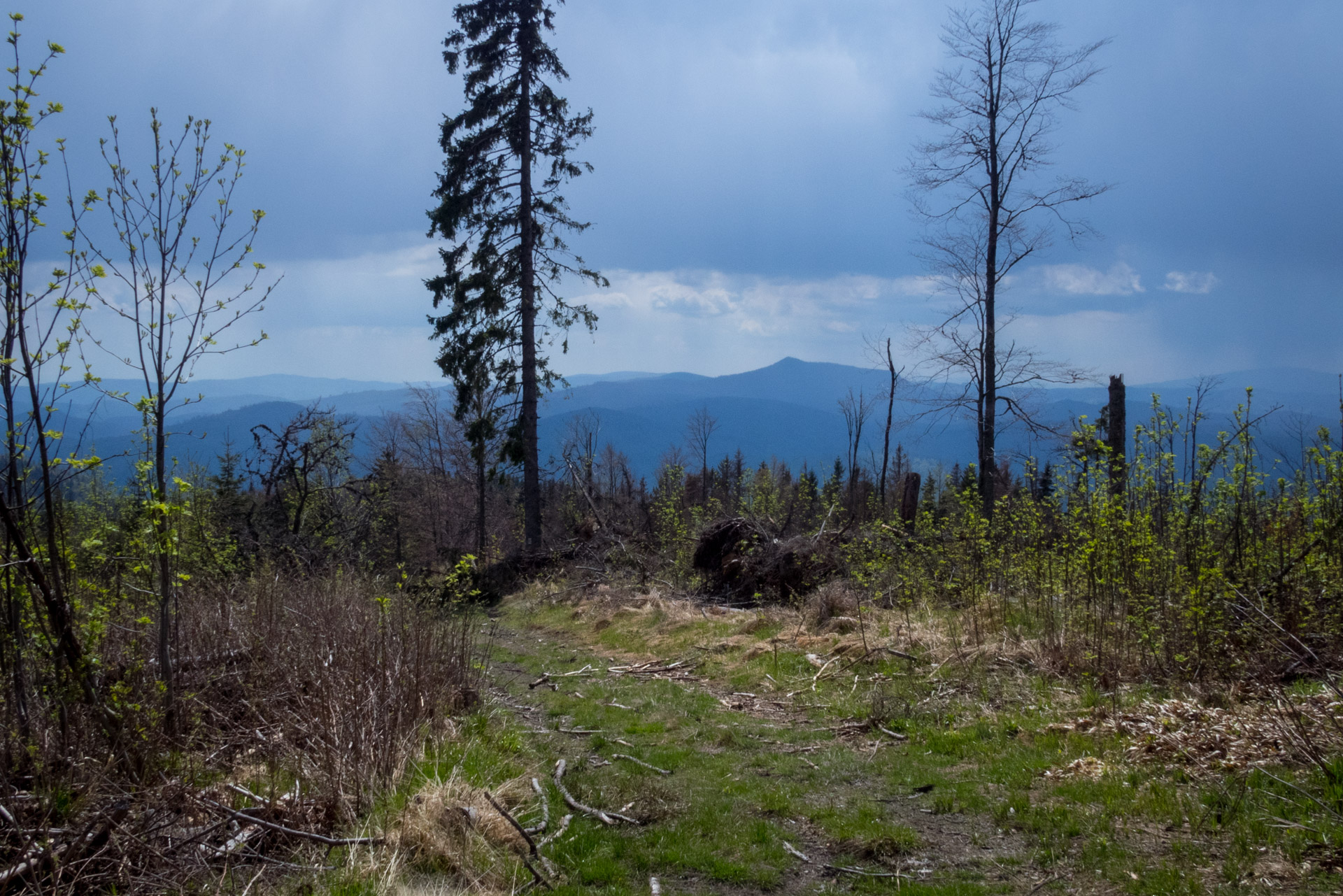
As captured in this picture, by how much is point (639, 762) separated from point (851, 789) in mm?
1943

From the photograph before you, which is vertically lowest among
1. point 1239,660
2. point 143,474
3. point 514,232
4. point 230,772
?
point 230,772

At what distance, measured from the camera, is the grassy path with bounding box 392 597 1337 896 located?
14.1 ft

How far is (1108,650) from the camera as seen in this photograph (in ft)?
24.3

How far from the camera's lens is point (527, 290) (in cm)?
2139

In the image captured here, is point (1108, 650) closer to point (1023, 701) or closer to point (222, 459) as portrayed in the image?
point (1023, 701)

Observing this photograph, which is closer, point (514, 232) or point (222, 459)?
point (222, 459)

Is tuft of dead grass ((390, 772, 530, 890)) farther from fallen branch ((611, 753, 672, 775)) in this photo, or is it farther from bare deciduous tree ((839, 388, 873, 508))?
bare deciduous tree ((839, 388, 873, 508))

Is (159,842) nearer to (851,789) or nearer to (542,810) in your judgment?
(542,810)

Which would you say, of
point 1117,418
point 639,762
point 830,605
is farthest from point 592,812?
point 1117,418

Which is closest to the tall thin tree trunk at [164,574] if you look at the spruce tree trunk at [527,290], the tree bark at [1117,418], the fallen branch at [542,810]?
the fallen branch at [542,810]

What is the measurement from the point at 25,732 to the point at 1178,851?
6.48 metres

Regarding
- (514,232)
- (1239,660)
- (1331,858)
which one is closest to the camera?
(1331,858)

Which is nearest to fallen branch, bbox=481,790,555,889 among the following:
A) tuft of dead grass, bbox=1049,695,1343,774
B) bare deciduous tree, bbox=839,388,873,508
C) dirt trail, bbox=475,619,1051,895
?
dirt trail, bbox=475,619,1051,895

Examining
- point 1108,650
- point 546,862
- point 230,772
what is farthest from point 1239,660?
point 230,772
